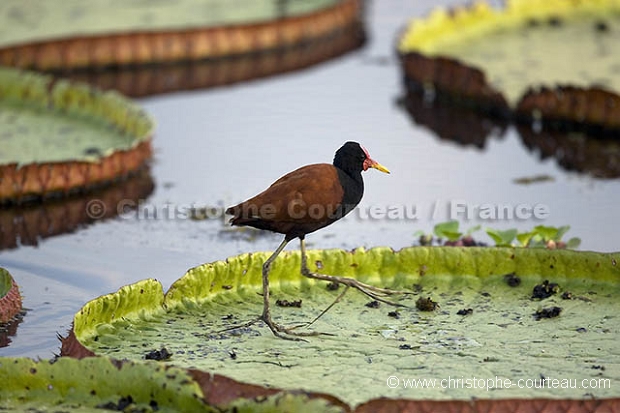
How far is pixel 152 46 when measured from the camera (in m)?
11.6

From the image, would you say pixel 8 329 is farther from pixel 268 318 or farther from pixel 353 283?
pixel 353 283

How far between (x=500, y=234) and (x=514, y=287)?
3.35 feet

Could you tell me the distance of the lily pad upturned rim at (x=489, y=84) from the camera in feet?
30.4

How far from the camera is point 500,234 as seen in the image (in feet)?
21.9

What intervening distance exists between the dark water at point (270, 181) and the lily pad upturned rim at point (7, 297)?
93mm

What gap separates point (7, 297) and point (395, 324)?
1807 millimetres

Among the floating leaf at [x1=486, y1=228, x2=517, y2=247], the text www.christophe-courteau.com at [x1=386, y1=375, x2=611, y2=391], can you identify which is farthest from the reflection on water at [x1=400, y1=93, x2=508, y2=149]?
the text www.christophe-courteau.com at [x1=386, y1=375, x2=611, y2=391]

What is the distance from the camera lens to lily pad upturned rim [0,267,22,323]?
5.70 metres

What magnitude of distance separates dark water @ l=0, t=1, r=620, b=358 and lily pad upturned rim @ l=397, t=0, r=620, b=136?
0.89ft

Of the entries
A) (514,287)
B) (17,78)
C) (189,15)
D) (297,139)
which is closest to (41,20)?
(189,15)

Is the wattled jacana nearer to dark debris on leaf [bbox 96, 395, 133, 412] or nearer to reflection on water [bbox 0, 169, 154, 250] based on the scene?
dark debris on leaf [bbox 96, 395, 133, 412]

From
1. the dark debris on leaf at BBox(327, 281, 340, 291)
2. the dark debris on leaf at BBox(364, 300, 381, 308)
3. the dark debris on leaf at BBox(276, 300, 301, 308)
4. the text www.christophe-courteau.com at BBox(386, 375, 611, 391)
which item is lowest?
the text www.christophe-courteau.com at BBox(386, 375, 611, 391)

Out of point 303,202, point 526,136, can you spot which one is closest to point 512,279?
point 303,202

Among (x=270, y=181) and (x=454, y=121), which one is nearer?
(x=270, y=181)
